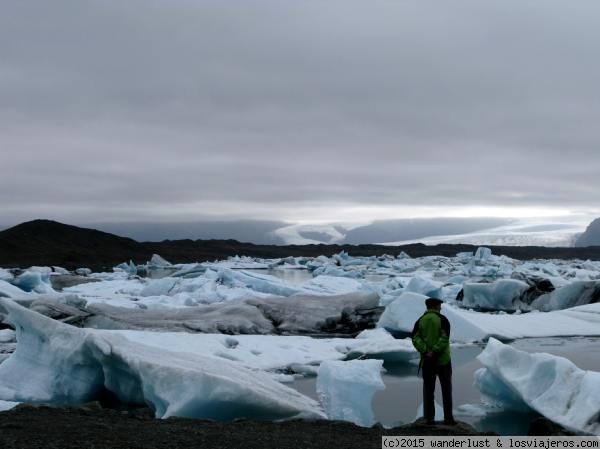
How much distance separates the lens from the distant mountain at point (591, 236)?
98.1 m

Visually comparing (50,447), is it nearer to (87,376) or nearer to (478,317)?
(87,376)

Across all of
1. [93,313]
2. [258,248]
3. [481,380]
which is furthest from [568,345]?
[258,248]

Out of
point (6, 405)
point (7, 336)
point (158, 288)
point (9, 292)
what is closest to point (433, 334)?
point (6, 405)

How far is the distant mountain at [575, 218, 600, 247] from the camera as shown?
9812 centimetres

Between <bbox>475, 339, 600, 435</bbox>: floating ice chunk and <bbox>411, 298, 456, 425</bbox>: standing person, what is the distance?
1103 mm

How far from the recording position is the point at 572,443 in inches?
189

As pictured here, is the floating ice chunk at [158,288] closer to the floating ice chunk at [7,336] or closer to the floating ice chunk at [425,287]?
the floating ice chunk at [425,287]

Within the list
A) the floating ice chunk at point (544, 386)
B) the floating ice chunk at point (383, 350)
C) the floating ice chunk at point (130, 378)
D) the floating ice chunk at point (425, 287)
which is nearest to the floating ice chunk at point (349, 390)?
the floating ice chunk at point (130, 378)

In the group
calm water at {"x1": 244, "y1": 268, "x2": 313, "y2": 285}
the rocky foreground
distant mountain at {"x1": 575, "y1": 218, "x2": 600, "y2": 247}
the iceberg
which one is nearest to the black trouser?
the rocky foreground

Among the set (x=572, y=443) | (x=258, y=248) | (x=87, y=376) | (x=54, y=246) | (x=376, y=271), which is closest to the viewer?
(x=572, y=443)

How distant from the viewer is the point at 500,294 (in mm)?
16766

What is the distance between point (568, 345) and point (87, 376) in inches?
288

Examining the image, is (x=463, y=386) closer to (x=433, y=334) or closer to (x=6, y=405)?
(x=433, y=334)

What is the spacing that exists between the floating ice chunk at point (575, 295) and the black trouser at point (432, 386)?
36.7 feet
